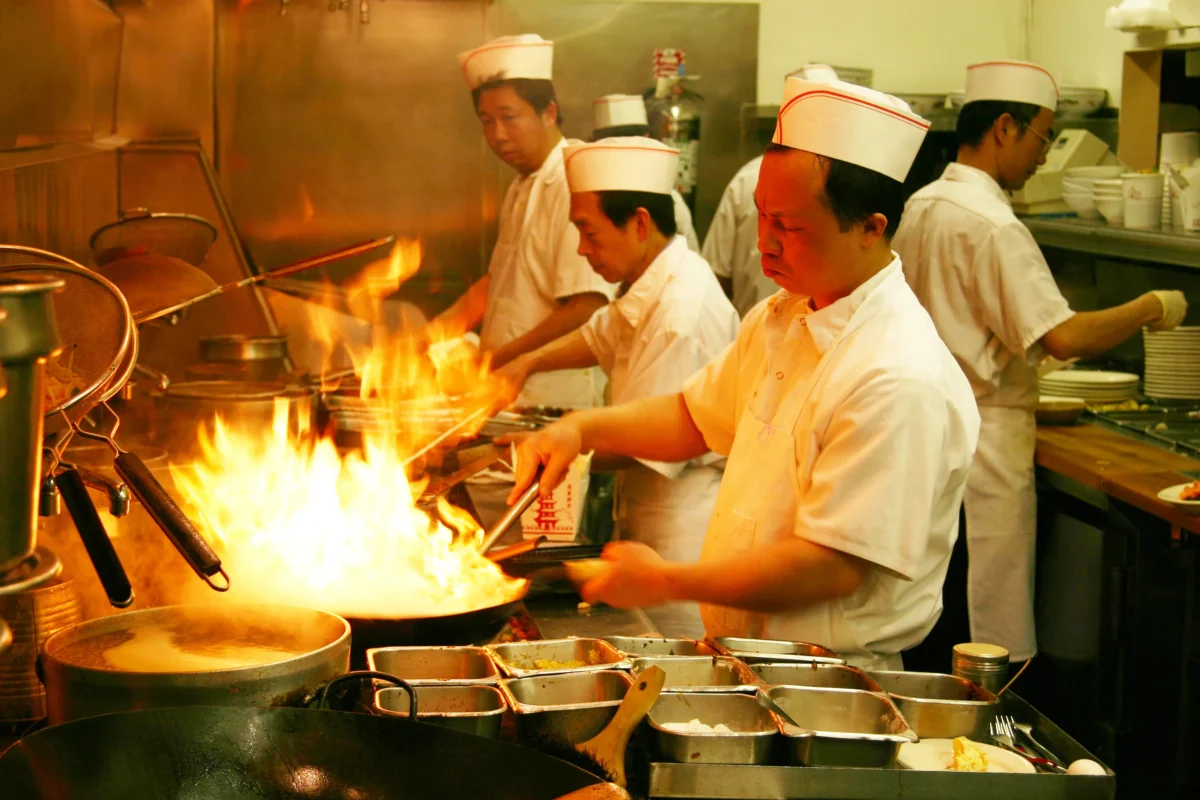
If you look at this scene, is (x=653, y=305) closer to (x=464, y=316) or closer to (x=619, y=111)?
(x=464, y=316)

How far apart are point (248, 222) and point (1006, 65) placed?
3.49 meters

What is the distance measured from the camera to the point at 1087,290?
5039 mm

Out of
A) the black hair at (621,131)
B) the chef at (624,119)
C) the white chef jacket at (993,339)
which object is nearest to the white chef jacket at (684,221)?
the chef at (624,119)

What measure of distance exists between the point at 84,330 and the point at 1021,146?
3.09 m

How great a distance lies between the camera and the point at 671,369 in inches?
117

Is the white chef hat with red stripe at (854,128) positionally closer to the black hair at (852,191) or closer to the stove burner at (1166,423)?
the black hair at (852,191)

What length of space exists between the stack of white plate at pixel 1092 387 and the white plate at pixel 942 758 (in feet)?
10.3

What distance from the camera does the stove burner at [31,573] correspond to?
2.34 feet

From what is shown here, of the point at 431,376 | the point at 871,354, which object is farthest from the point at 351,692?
the point at 431,376

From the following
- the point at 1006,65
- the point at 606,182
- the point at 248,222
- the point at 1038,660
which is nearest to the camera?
the point at 606,182

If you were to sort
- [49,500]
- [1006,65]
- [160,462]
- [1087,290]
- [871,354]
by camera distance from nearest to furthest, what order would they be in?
1. [49,500]
2. [871,354]
3. [160,462]
4. [1006,65]
5. [1087,290]

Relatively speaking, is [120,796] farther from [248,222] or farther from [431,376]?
[248,222]

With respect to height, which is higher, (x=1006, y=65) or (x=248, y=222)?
(x=1006, y=65)

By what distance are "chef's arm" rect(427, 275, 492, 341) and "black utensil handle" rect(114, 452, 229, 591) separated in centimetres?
345
